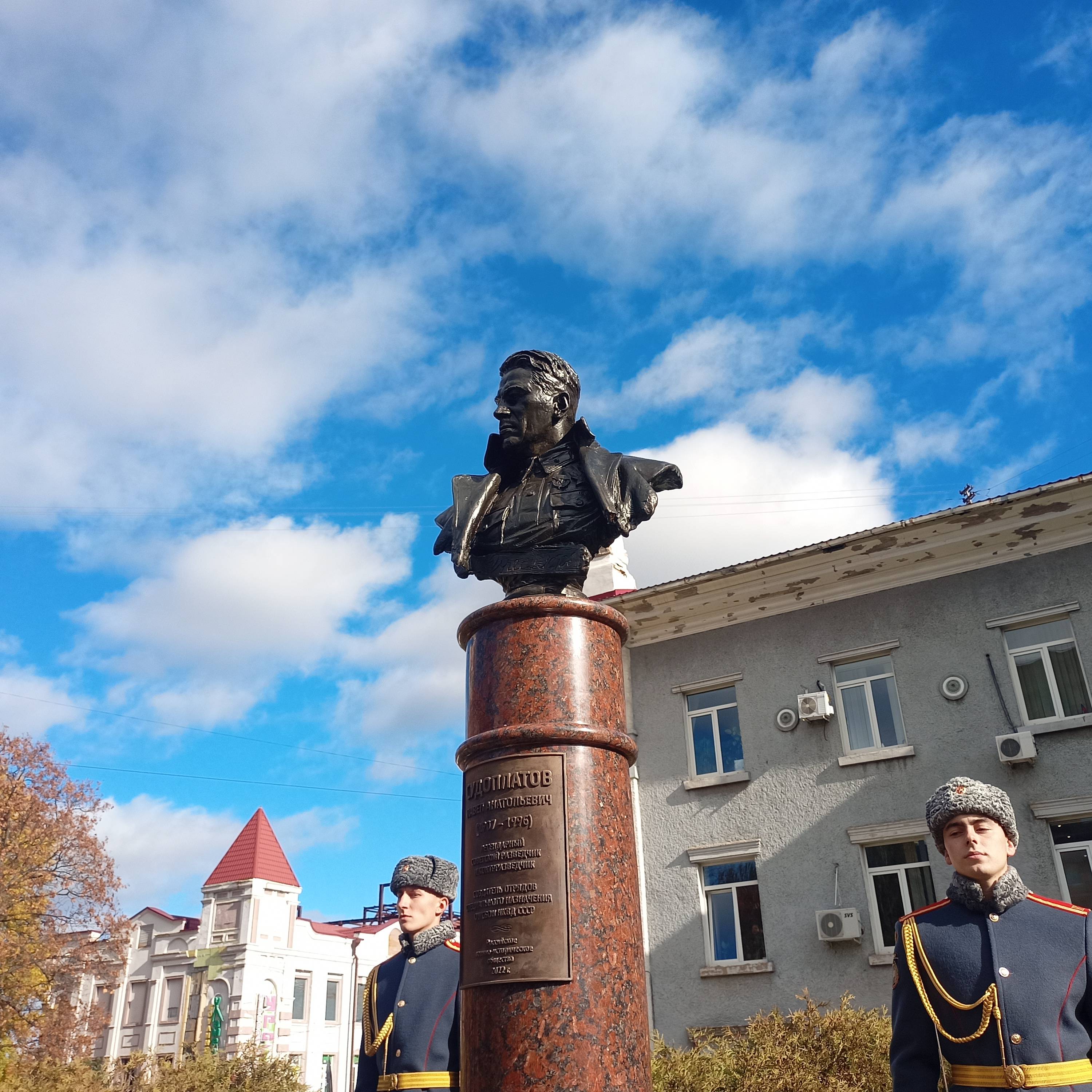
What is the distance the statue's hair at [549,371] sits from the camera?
505 cm

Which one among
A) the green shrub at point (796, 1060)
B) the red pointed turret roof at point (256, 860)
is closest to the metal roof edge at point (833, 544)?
the green shrub at point (796, 1060)

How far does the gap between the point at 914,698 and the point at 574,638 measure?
29.8 ft

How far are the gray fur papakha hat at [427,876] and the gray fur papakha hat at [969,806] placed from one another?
7.15 feet

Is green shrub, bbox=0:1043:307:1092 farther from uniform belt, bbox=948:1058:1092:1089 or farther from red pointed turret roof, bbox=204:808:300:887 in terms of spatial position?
red pointed turret roof, bbox=204:808:300:887

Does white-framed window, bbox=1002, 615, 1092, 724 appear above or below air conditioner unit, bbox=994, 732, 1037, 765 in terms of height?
above

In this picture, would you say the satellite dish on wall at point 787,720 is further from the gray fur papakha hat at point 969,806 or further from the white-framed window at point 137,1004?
the white-framed window at point 137,1004

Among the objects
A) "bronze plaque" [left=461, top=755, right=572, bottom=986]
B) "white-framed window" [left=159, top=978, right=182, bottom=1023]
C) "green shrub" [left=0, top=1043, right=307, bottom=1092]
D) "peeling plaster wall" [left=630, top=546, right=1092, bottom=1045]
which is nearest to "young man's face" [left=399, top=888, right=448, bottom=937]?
"bronze plaque" [left=461, top=755, right=572, bottom=986]

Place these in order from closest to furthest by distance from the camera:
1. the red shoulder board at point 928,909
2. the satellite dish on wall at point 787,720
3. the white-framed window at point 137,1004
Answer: the red shoulder board at point 928,909, the satellite dish on wall at point 787,720, the white-framed window at point 137,1004

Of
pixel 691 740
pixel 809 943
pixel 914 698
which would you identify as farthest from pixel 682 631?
pixel 809 943

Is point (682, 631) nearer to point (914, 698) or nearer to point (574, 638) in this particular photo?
point (914, 698)

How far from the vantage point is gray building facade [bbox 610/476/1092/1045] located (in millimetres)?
11109

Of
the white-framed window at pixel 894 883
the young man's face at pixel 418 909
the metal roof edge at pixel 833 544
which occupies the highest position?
the metal roof edge at pixel 833 544

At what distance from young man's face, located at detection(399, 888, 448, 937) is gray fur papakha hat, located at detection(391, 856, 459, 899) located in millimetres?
24

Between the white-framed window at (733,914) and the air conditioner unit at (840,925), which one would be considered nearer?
the air conditioner unit at (840,925)
